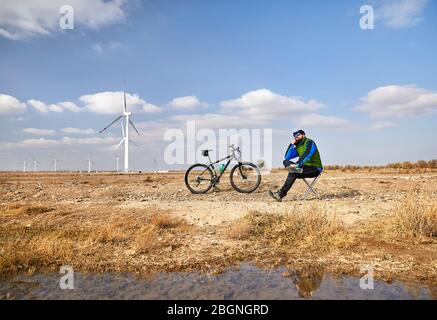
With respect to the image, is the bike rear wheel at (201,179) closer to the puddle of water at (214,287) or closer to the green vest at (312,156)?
the green vest at (312,156)

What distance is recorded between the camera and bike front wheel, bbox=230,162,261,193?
13.8 metres

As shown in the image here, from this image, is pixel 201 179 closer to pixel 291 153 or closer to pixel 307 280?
pixel 291 153

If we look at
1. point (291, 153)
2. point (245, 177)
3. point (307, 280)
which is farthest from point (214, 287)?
point (245, 177)

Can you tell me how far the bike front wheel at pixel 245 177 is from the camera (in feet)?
45.2

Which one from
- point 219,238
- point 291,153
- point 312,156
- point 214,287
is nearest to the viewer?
point 214,287

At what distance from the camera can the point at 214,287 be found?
452 cm

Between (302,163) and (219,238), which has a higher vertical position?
(302,163)

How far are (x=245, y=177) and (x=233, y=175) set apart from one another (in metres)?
0.47

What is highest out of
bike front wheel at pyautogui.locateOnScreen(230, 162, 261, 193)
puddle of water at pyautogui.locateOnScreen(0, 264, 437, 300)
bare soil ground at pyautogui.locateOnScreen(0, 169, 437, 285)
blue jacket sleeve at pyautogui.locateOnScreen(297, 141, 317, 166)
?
blue jacket sleeve at pyautogui.locateOnScreen(297, 141, 317, 166)

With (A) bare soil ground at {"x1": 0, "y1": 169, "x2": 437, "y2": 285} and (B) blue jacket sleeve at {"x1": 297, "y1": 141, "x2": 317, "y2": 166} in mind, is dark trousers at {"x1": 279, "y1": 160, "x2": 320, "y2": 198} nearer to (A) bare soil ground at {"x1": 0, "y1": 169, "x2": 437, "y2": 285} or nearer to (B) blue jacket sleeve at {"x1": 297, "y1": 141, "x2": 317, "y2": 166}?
(B) blue jacket sleeve at {"x1": 297, "y1": 141, "x2": 317, "y2": 166}

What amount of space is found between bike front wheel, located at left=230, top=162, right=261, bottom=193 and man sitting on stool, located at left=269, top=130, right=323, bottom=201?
2528 mm

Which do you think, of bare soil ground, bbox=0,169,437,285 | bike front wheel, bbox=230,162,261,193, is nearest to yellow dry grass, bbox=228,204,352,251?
bare soil ground, bbox=0,169,437,285
